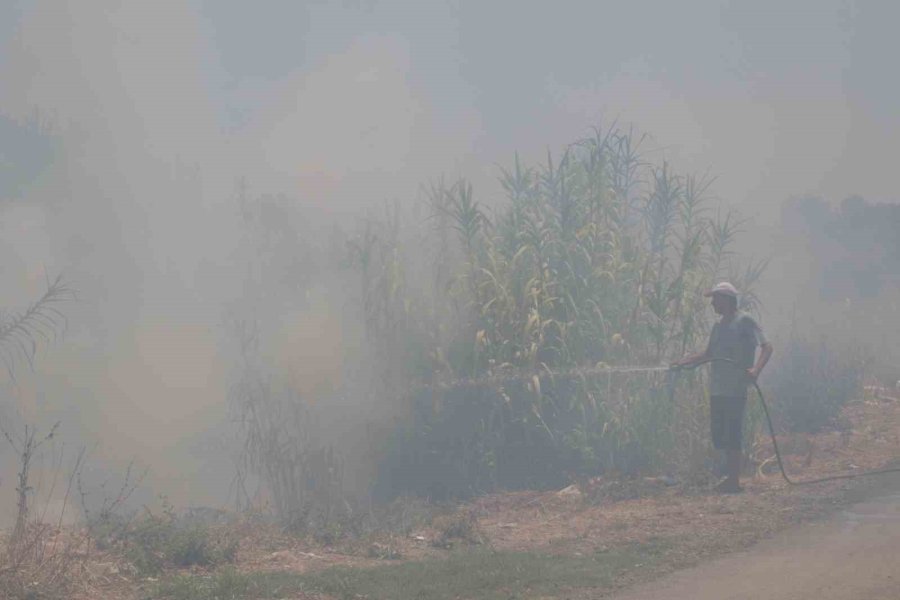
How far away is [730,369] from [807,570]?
10.4 ft

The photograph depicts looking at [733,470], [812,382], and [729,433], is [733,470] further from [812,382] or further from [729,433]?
[812,382]

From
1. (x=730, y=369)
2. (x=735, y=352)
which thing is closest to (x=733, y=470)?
(x=730, y=369)

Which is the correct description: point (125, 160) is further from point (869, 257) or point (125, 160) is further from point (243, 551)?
point (869, 257)

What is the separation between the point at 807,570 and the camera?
655 cm

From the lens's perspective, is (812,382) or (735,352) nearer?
(735,352)

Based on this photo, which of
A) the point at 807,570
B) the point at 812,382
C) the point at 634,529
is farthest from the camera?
the point at 812,382

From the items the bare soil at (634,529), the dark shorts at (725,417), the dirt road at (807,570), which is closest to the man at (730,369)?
the dark shorts at (725,417)

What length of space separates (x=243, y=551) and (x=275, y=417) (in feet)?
14.7

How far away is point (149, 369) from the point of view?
57.9 ft

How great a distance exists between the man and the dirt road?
1514mm

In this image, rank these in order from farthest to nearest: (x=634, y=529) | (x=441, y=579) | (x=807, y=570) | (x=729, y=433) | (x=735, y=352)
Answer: (x=735, y=352)
(x=729, y=433)
(x=634, y=529)
(x=441, y=579)
(x=807, y=570)

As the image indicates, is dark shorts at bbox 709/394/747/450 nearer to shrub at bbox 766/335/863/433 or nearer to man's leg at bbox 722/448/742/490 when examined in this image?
man's leg at bbox 722/448/742/490

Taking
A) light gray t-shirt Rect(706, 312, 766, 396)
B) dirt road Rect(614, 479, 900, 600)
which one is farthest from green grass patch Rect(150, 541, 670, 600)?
light gray t-shirt Rect(706, 312, 766, 396)

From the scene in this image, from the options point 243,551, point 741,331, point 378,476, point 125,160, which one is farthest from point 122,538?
point 125,160
